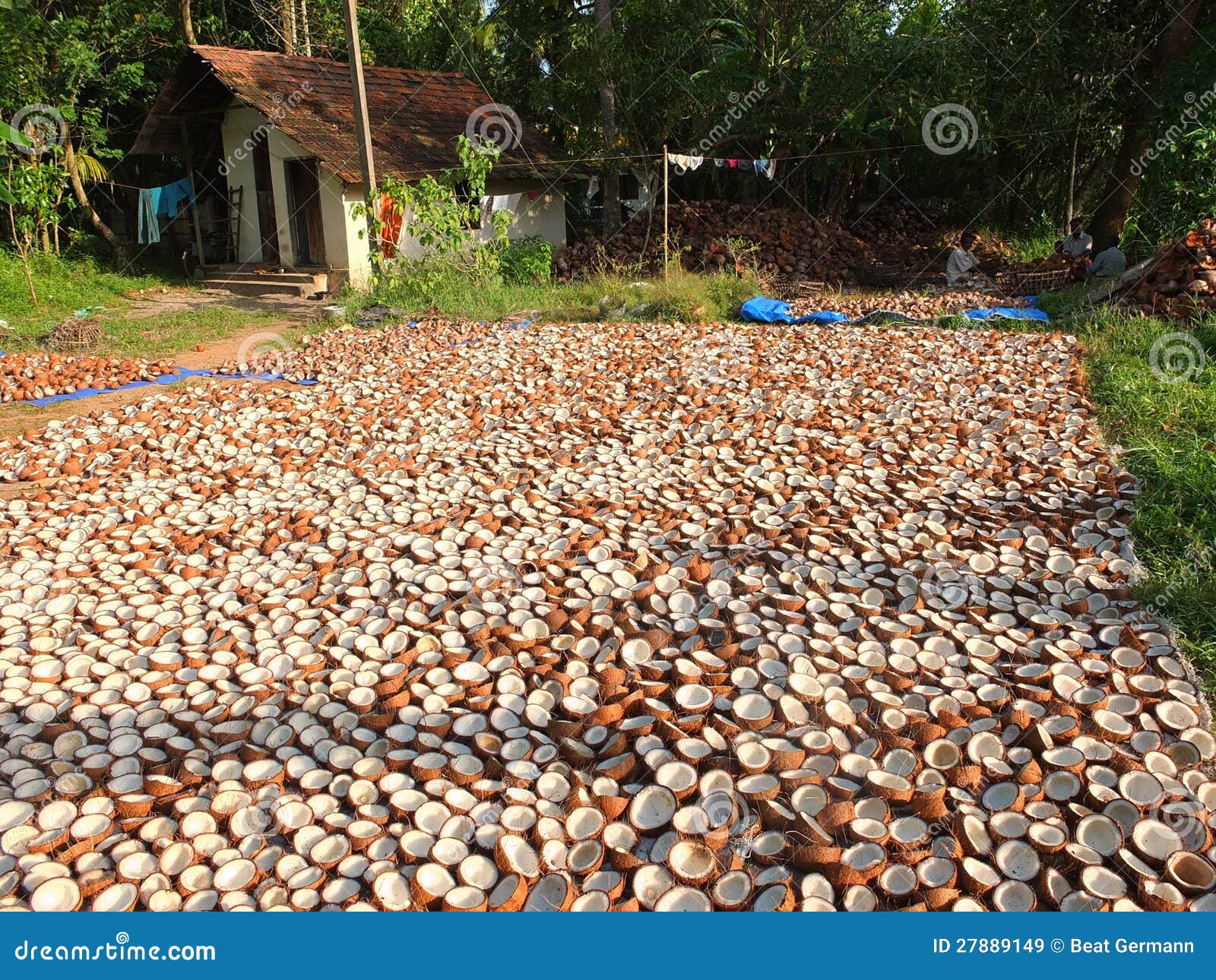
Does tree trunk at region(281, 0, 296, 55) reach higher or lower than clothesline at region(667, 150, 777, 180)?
higher

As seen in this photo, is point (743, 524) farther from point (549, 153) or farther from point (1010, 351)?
point (549, 153)

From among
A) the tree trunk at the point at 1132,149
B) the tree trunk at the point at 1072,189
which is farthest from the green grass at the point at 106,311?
the tree trunk at the point at 1072,189

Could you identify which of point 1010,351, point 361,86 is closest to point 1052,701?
point 1010,351

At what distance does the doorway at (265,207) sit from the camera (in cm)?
1181

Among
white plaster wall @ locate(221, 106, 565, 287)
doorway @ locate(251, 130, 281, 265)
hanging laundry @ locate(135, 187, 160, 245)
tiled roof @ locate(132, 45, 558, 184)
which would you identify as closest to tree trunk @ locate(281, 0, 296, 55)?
tiled roof @ locate(132, 45, 558, 184)

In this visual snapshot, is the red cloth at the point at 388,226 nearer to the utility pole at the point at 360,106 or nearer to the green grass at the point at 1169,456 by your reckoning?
the utility pole at the point at 360,106

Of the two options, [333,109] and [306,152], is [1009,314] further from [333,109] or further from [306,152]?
[333,109]

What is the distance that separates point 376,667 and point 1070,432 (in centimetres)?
368

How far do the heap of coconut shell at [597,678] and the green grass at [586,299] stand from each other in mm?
3738

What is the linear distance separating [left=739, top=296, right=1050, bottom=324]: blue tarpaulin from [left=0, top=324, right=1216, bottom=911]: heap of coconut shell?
11.0 feet

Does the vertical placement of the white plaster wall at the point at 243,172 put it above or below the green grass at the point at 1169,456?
above

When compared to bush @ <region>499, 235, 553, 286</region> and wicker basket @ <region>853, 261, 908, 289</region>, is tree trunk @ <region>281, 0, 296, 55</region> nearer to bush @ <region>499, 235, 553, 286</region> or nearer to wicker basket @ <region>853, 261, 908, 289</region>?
bush @ <region>499, 235, 553, 286</region>

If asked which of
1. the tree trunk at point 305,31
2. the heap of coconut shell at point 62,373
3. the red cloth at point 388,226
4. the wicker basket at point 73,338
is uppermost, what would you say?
the tree trunk at point 305,31

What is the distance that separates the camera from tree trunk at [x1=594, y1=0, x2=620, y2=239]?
35.5ft
